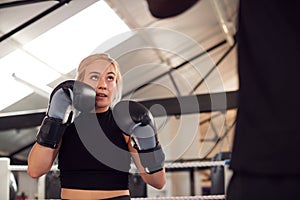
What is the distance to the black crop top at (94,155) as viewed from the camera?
4.67 feet

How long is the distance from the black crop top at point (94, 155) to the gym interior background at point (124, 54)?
1.61m

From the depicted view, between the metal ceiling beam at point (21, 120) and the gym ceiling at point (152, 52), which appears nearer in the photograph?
the gym ceiling at point (152, 52)

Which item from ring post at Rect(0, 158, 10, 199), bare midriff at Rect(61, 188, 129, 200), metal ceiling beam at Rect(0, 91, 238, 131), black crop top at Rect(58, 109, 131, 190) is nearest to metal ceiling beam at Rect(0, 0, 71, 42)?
metal ceiling beam at Rect(0, 91, 238, 131)

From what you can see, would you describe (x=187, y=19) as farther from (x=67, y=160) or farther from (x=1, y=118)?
(x=67, y=160)

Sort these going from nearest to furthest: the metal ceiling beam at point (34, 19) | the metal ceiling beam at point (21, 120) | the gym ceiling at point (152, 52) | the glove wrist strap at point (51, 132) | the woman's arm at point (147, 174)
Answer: the glove wrist strap at point (51, 132), the woman's arm at point (147, 174), the metal ceiling beam at point (34, 19), the gym ceiling at point (152, 52), the metal ceiling beam at point (21, 120)

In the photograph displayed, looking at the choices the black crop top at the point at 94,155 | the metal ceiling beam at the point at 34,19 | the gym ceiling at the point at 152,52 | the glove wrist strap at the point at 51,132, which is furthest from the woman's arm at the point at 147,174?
the metal ceiling beam at the point at 34,19

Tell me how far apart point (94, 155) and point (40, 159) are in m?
0.17

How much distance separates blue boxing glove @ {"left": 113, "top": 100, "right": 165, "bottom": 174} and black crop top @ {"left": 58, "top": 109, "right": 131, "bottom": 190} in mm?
37

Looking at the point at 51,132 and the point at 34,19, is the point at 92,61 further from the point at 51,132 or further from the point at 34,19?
the point at 34,19

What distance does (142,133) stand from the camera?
145 cm

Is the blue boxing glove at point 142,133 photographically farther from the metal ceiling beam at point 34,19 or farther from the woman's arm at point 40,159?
the metal ceiling beam at point 34,19

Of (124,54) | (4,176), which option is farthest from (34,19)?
(4,176)

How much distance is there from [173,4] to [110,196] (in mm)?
890

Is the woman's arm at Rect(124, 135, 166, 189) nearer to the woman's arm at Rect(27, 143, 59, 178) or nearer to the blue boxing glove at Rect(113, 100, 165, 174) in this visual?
the blue boxing glove at Rect(113, 100, 165, 174)
